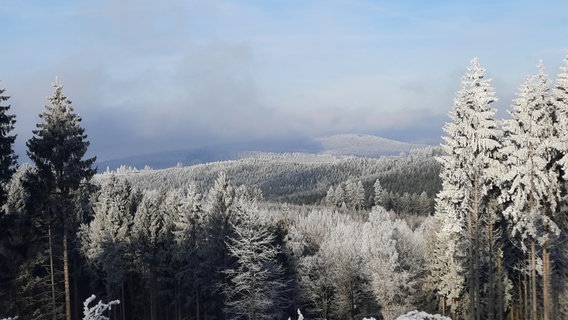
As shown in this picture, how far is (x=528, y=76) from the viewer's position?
23969 mm

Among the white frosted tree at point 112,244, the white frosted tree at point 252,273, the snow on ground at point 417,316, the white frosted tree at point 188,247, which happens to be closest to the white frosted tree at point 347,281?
the white frosted tree at point 188,247

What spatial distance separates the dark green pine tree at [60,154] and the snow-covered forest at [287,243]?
0.20ft

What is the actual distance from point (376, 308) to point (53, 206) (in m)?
38.5

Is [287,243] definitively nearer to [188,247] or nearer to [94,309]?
[188,247]

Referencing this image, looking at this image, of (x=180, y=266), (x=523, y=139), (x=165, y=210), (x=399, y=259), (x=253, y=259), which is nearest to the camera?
(x=523, y=139)

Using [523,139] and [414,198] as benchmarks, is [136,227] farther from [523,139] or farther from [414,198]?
[414,198]

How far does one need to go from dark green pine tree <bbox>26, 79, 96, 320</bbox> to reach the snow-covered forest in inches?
2.4

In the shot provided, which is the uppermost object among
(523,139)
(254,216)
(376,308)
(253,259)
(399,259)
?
(523,139)

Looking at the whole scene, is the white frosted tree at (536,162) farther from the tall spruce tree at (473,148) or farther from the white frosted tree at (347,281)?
the white frosted tree at (347,281)

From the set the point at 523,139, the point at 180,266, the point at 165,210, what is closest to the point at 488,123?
the point at 523,139

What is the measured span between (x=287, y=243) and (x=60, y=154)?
27.7 meters

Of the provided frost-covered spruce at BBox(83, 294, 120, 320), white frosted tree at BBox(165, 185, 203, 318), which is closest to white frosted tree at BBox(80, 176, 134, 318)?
white frosted tree at BBox(165, 185, 203, 318)

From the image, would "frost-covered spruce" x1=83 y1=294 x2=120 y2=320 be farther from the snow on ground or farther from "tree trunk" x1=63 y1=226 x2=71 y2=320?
"tree trunk" x1=63 y1=226 x2=71 y2=320

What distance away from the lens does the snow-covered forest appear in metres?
24.2
